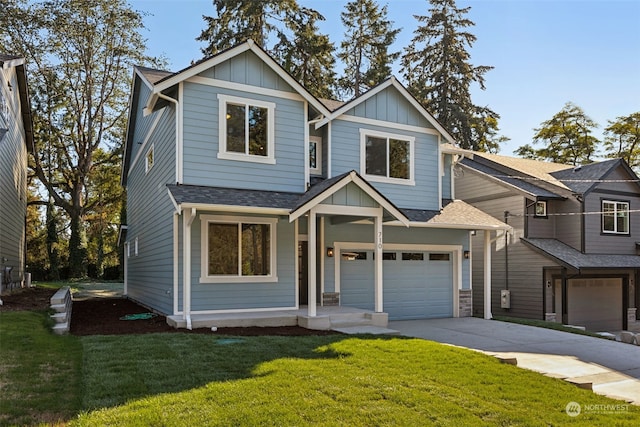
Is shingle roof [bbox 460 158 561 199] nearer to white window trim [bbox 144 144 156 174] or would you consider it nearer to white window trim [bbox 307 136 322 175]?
white window trim [bbox 307 136 322 175]

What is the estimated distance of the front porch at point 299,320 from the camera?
9828mm

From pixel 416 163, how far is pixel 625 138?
1005 inches

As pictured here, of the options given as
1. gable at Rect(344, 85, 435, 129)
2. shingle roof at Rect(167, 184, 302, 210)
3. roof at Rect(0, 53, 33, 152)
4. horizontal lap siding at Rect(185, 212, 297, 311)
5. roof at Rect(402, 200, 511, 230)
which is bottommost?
horizontal lap siding at Rect(185, 212, 297, 311)

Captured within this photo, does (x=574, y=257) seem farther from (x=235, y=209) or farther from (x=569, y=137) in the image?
(x=569, y=137)

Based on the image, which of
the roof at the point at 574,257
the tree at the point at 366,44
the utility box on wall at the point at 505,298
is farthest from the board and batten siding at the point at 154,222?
the tree at the point at 366,44

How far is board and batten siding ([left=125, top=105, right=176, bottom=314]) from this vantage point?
11430 millimetres

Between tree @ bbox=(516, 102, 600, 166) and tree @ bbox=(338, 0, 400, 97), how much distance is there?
1180 cm

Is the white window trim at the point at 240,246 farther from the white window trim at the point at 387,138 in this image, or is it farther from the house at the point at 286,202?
the white window trim at the point at 387,138

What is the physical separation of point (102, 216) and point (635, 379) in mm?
32163

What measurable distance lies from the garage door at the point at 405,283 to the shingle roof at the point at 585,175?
25.6ft

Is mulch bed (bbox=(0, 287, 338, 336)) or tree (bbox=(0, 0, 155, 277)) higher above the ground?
tree (bbox=(0, 0, 155, 277))

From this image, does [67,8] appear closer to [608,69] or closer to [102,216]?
[102,216]

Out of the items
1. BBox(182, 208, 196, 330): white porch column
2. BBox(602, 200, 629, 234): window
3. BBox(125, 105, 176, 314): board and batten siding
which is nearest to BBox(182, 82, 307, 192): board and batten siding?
BBox(125, 105, 176, 314): board and batten siding

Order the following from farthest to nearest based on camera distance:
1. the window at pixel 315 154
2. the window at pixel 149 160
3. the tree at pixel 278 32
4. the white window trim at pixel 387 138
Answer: the tree at pixel 278 32
the window at pixel 149 160
the white window trim at pixel 387 138
the window at pixel 315 154
